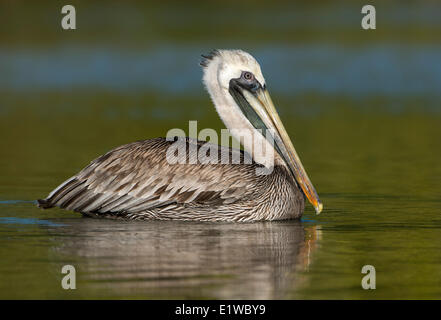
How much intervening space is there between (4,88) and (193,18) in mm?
16788

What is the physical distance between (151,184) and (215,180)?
61 centimetres

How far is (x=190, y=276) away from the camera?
772 cm

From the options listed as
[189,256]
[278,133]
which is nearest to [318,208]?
[278,133]

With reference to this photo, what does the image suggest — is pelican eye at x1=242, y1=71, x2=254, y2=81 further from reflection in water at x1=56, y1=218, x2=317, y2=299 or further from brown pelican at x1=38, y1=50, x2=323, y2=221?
reflection in water at x1=56, y1=218, x2=317, y2=299

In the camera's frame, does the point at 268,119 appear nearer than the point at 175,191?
No

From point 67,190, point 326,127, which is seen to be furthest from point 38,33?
point 67,190

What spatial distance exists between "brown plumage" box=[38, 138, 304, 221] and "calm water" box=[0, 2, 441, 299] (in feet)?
0.61

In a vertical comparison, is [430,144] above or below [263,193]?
above

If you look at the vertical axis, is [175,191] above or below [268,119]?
below

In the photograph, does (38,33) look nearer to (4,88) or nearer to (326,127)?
(4,88)

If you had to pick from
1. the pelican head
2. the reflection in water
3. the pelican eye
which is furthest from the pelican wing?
the pelican eye

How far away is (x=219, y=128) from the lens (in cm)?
1838

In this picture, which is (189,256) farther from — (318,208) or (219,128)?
(219,128)

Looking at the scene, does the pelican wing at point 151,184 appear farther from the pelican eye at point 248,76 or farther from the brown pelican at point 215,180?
the pelican eye at point 248,76
